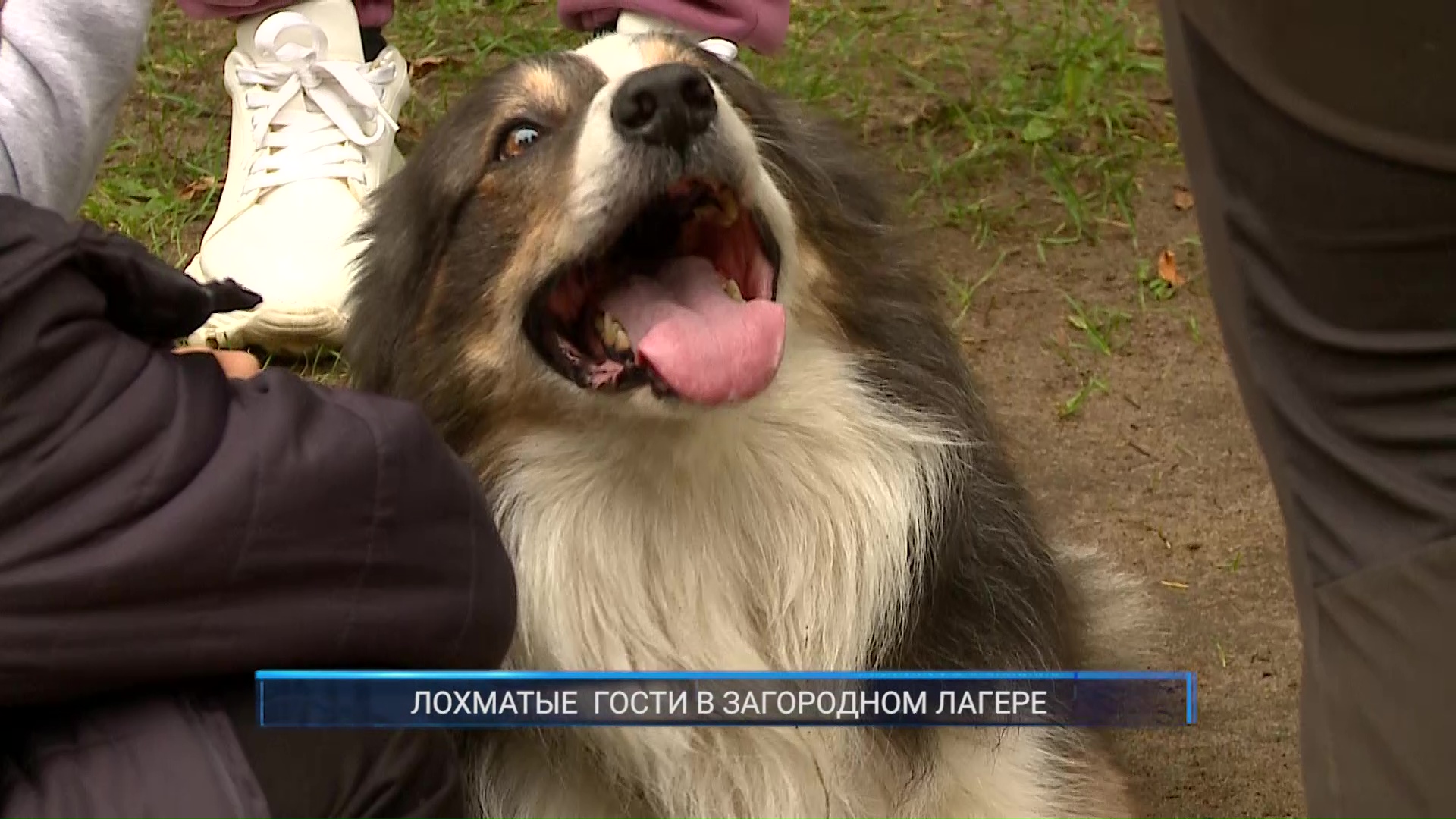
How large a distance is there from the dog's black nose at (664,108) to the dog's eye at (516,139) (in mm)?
206

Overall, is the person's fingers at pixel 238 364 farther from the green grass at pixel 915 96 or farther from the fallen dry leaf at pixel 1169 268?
the fallen dry leaf at pixel 1169 268

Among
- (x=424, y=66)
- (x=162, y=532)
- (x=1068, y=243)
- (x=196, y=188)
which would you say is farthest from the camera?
(x=424, y=66)

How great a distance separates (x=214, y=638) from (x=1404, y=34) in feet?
3.41

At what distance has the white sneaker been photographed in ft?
8.57

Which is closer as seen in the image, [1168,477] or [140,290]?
Result: [140,290]

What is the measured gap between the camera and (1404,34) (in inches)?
43.1

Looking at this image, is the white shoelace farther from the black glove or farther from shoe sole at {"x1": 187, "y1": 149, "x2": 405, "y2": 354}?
the black glove

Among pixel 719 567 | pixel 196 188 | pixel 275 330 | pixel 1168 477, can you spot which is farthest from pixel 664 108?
pixel 196 188

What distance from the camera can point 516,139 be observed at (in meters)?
1.74

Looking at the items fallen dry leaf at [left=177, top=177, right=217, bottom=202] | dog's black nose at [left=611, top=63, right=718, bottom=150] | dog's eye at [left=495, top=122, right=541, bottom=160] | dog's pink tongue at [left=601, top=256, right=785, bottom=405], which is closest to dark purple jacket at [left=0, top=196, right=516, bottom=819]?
dog's pink tongue at [left=601, top=256, right=785, bottom=405]

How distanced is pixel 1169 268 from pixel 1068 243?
249 millimetres

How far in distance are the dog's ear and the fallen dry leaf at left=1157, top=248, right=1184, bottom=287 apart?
1.86 metres

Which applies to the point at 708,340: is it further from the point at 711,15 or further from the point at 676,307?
the point at 711,15

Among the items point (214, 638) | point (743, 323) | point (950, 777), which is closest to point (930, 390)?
point (743, 323)
